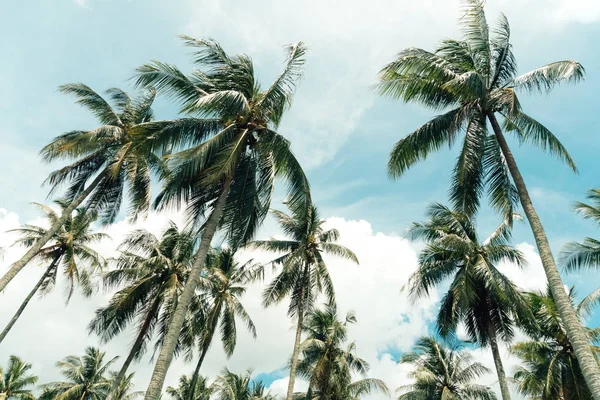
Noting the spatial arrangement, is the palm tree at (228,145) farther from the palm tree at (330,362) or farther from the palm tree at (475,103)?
the palm tree at (330,362)

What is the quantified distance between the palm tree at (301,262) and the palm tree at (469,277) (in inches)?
179

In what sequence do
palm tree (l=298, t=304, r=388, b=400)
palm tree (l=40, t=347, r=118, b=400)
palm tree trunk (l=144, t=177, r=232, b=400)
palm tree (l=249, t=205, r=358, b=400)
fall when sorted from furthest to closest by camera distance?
palm tree (l=40, t=347, r=118, b=400), palm tree (l=298, t=304, r=388, b=400), palm tree (l=249, t=205, r=358, b=400), palm tree trunk (l=144, t=177, r=232, b=400)

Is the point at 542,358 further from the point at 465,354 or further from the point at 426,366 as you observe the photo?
the point at 426,366

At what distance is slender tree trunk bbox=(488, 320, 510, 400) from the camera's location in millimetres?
18578

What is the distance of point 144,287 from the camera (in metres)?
21.3

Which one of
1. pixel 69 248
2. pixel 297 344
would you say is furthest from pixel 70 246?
pixel 297 344

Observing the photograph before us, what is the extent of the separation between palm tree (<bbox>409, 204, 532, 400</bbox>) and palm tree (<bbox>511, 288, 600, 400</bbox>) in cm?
207

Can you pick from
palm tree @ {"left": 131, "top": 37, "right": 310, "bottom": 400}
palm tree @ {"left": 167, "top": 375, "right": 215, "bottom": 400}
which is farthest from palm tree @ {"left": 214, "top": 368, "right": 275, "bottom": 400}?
palm tree @ {"left": 131, "top": 37, "right": 310, "bottom": 400}

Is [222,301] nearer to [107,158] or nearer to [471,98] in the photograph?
[107,158]

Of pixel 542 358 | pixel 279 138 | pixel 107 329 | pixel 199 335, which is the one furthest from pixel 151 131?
pixel 542 358

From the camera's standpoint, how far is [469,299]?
63.3ft

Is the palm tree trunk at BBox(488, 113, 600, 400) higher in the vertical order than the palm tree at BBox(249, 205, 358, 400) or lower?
lower

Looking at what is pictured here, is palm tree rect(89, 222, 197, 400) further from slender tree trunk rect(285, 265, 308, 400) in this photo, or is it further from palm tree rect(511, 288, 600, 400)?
palm tree rect(511, 288, 600, 400)

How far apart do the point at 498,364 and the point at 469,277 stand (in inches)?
156
